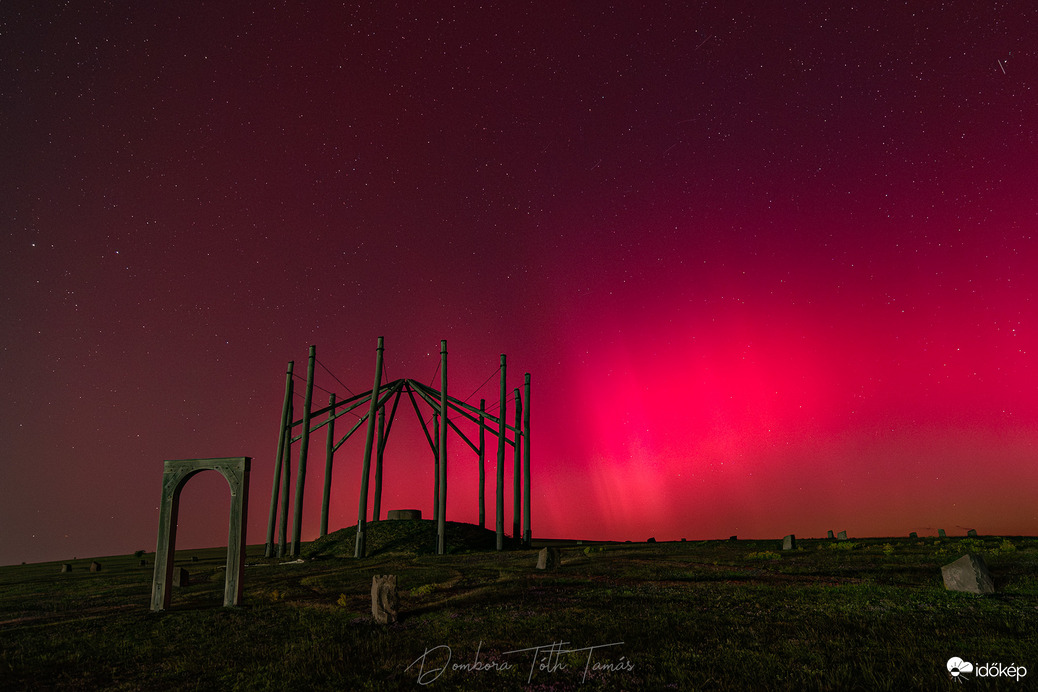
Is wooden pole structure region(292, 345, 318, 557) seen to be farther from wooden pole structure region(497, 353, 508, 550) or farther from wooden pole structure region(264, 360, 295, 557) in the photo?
wooden pole structure region(497, 353, 508, 550)

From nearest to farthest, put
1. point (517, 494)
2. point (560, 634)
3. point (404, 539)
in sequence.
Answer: point (560, 634) → point (404, 539) → point (517, 494)

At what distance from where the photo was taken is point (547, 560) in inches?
1078

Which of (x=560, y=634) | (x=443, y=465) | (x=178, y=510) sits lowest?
(x=560, y=634)

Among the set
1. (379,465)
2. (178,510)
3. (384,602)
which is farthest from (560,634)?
(379,465)

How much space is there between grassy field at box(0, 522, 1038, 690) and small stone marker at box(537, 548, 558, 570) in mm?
2159

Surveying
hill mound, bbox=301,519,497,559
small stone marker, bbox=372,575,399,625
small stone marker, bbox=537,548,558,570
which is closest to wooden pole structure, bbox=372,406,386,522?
hill mound, bbox=301,519,497,559

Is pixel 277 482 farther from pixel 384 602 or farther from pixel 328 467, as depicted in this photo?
pixel 384 602

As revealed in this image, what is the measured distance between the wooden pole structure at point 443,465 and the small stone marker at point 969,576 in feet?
95.1

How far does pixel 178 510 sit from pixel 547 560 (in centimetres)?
1459

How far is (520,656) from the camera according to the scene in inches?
475

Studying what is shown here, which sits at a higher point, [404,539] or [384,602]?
[384,602]

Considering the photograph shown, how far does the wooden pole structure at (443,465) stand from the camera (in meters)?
41.7

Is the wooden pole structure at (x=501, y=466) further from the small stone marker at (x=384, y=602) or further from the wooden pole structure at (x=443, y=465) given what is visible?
the small stone marker at (x=384, y=602)

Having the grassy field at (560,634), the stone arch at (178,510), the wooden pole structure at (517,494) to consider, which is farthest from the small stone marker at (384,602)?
the wooden pole structure at (517,494)
